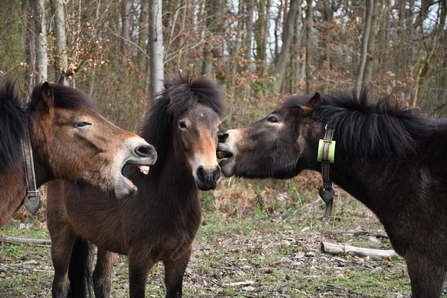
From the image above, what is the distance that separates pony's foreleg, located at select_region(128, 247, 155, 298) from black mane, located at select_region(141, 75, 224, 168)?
85 centimetres

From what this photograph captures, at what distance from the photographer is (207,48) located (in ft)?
40.8

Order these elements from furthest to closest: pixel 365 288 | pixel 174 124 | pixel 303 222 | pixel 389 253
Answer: pixel 303 222
pixel 389 253
pixel 365 288
pixel 174 124

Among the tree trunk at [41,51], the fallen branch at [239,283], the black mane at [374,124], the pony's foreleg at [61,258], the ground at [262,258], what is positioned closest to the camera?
the black mane at [374,124]

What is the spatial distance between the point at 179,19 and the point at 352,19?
6786 mm

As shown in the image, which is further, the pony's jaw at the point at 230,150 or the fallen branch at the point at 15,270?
the fallen branch at the point at 15,270

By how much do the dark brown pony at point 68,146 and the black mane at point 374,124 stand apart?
1.70m

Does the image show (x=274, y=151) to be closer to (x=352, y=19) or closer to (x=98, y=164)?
(x=98, y=164)

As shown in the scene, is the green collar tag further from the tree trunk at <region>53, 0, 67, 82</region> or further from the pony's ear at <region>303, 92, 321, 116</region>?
the tree trunk at <region>53, 0, 67, 82</region>

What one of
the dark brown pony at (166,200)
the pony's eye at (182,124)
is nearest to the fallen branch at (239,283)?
the dark brown pony at (166,200)

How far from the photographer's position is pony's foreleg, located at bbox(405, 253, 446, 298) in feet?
10.8

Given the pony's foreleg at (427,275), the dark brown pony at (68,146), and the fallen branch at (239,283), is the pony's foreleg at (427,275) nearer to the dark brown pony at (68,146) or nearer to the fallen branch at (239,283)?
the dark brown pony at (68,146)

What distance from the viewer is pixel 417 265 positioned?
333 cm

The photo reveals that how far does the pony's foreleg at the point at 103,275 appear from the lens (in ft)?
16.4

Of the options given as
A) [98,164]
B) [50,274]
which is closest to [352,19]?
[50,274]
